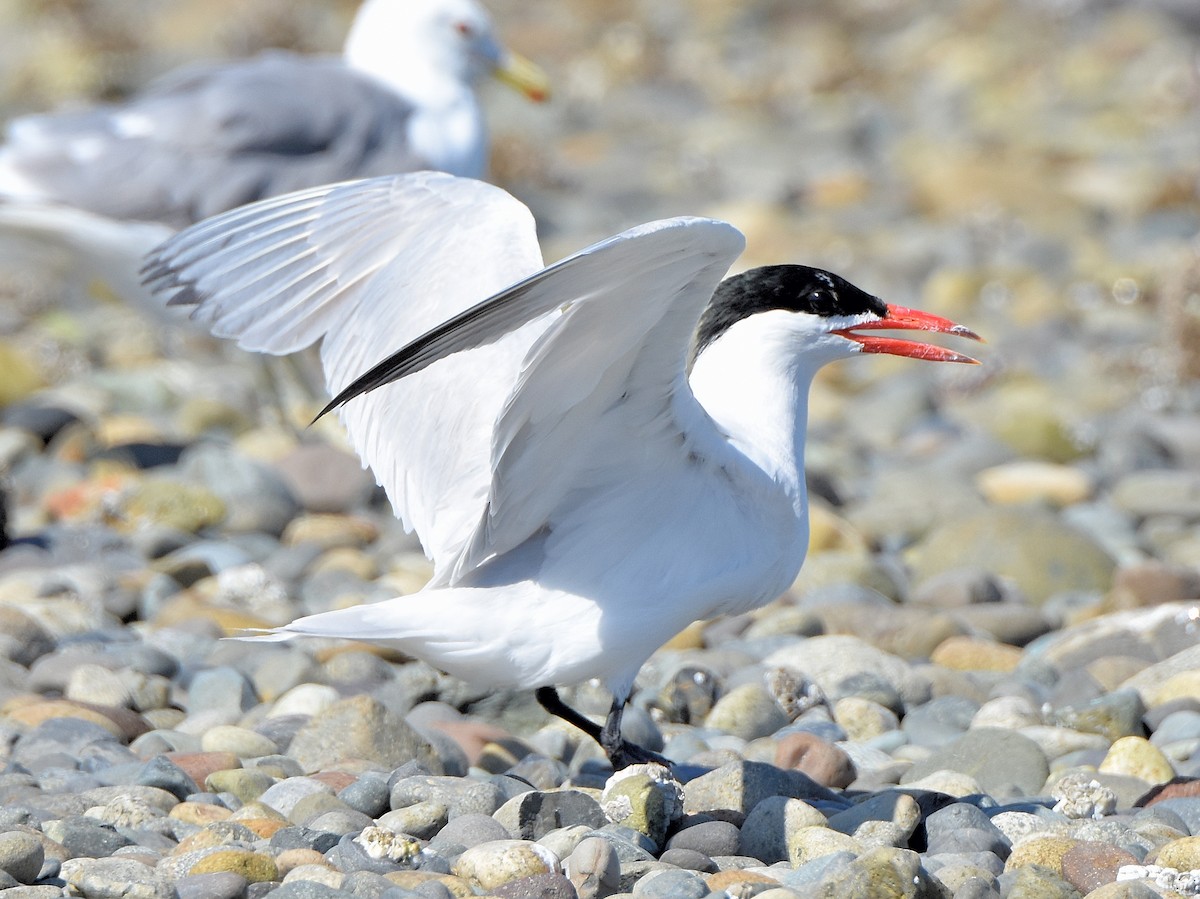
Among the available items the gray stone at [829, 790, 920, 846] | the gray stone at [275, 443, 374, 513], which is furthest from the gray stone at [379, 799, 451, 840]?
the gray stone at [275, 443, 374, 513]

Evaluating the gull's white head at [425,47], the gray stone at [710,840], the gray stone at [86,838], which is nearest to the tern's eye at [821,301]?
the gray stone at [710,840]

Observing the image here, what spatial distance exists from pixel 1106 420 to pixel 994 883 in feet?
13.5

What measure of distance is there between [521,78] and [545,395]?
15.9ft

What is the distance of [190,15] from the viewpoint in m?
13.2

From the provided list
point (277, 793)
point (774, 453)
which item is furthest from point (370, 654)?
point (774, 453)

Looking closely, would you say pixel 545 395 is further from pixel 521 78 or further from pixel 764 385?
pixel 521 78

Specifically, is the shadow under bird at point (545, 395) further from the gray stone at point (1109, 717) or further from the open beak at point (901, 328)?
the gray stone at point (1109, 717)

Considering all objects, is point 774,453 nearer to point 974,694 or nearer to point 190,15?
point 974,694

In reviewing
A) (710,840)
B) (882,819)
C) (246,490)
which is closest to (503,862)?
(710,840)

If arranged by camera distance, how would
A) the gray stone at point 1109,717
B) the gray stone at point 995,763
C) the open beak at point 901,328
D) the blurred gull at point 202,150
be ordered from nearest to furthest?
the gray stone at point 995,763
the open beak at point 901,328
the gray stone at point 1109,717
the blurred gull at point 202,150

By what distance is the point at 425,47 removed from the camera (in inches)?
277

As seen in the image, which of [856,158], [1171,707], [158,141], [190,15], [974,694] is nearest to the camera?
[1171,707]

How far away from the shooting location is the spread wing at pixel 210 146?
6.25 metres

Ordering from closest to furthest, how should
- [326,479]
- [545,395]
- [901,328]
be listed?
1. [545,395]
2. [901,328]
3. [326,479]
